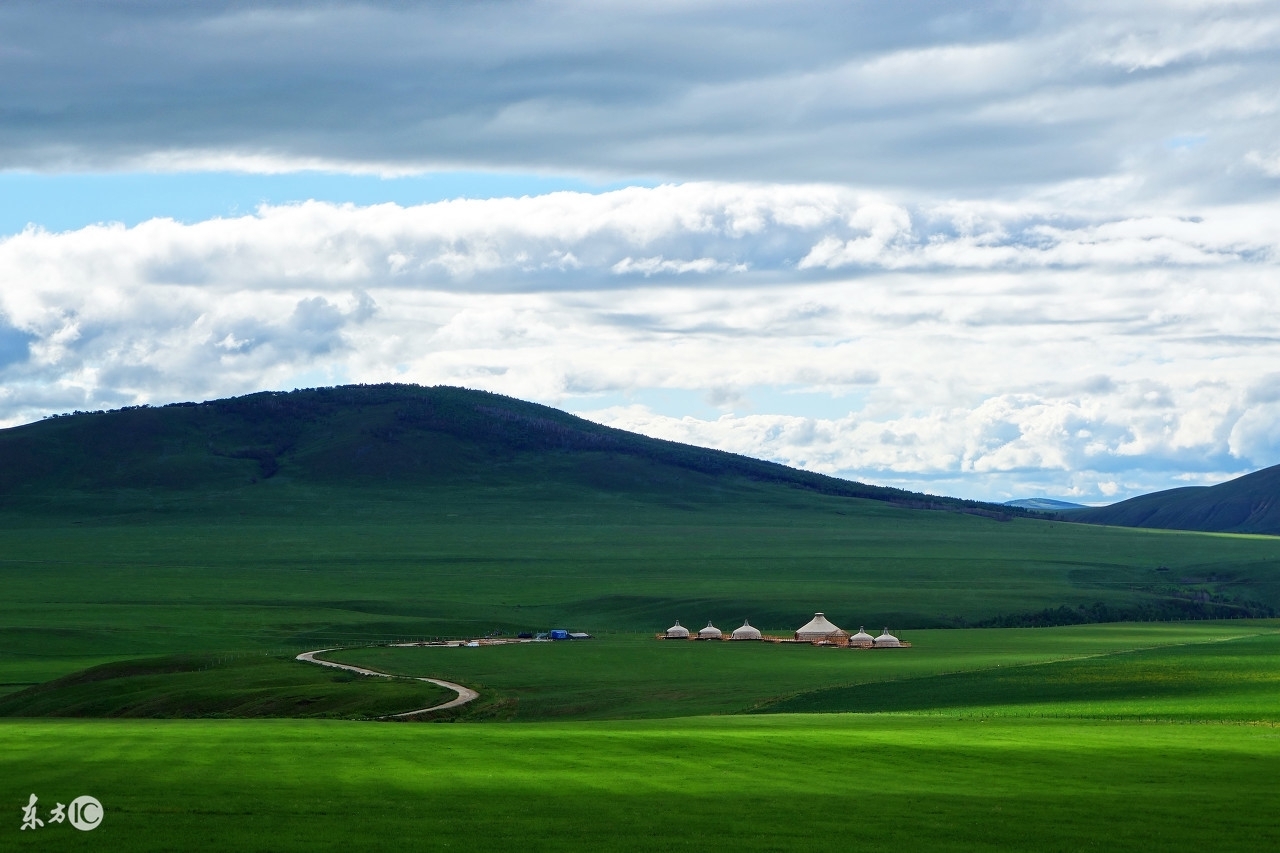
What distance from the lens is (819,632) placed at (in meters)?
113

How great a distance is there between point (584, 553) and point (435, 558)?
18.7m

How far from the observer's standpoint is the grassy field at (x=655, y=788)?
93.5ft

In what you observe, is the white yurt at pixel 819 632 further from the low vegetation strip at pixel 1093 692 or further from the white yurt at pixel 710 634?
the low vegetation strip at pixel 1093 692

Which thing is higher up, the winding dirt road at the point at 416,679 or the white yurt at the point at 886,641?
the white yurt at the point at 886,641

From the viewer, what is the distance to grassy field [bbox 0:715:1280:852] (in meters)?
28.5

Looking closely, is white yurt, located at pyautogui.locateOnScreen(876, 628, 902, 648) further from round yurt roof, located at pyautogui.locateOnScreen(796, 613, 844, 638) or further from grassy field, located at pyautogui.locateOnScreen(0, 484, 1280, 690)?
grassy field, located at pyautogui.locateOnScreen(0, 484, 1280, 690)

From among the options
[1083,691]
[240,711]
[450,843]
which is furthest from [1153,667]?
[450,843]

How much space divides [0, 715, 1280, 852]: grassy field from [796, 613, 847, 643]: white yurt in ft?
217

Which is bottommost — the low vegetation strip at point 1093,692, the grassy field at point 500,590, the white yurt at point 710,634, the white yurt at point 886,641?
the low vegetation strip at point 1093,692

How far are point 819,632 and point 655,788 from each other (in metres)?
80.7

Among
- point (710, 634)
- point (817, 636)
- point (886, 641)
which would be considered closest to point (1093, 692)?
point (886, 641)

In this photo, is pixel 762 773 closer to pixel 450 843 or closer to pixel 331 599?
pixel 450 843

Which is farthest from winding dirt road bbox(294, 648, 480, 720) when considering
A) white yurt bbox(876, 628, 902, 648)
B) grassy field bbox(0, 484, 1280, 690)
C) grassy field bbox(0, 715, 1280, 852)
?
white yurt bbox(876, 628, 902, 648)

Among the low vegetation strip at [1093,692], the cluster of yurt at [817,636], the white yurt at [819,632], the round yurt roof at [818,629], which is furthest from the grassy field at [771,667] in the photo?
the round yurt roof at [818,629]
